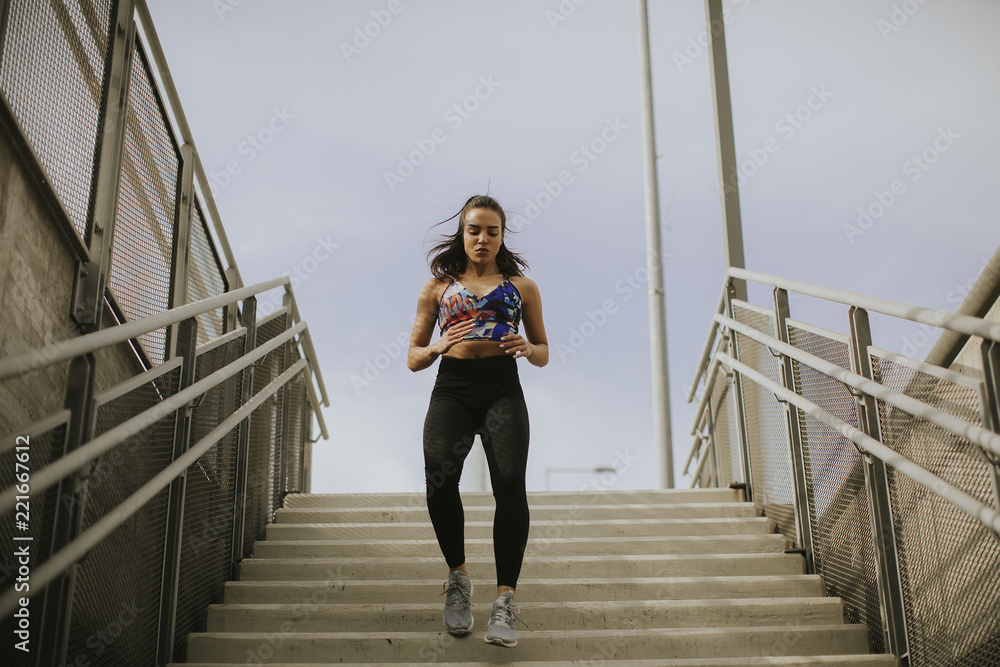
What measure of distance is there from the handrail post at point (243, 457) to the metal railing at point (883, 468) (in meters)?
2.36

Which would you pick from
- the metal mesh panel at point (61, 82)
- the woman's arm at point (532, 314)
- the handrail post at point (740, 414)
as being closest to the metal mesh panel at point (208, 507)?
the metal mesh panel at point (61, 82)

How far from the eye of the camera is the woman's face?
326cm

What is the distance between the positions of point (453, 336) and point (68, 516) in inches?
52.9

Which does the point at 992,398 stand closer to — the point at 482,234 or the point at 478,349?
the point at 478,349

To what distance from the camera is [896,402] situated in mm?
2582

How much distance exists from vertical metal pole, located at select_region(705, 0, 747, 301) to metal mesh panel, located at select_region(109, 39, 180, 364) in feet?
12.2

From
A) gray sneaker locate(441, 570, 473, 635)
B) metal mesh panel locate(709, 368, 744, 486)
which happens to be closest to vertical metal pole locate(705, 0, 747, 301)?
metal mesh panel locate(709, 368, 744, 486)

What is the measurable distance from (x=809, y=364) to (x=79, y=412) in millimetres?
2558

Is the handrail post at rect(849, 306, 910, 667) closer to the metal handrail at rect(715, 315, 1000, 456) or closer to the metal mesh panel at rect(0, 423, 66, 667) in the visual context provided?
the metal handrail at rect(715, 315, 1000, 456)

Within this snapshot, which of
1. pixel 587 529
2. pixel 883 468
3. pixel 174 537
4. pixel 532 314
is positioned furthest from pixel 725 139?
pixel 174 537

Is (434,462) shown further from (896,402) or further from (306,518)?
(306,518)

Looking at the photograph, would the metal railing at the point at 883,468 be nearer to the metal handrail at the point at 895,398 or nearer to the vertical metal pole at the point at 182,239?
the metal handrail at the point at 895,398

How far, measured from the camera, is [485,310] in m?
3.14

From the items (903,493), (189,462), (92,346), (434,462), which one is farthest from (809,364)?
(92,346)
